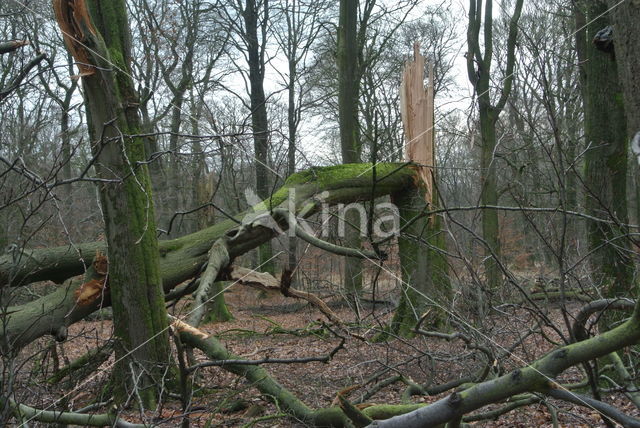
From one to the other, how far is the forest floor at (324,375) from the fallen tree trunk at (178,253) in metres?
0.30

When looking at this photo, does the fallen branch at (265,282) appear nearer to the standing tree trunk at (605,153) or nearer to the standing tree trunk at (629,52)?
the standing tree trunk at (605,153)

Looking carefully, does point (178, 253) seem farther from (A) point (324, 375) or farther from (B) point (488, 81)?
(B) point (488, 81)

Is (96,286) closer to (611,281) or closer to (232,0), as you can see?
(611,281)

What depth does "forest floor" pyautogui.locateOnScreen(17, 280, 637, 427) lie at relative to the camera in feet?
14.3

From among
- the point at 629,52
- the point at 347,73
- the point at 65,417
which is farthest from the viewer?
the point at 347,73

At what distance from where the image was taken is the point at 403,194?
849cm

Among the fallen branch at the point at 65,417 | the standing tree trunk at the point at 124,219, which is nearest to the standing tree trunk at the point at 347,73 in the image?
the standing tree trunk at the point at 124,219

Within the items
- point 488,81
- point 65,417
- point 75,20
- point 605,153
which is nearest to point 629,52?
point 605,153

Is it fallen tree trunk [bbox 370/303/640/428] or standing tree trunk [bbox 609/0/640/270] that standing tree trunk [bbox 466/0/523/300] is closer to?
standing tree trunk [bbox 609/0/640/270]

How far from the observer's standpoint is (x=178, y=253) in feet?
21.1

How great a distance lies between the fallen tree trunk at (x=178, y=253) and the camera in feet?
16.8

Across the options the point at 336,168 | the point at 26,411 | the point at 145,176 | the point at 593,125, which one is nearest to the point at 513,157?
the point at 336,168

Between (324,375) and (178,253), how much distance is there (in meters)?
2.17

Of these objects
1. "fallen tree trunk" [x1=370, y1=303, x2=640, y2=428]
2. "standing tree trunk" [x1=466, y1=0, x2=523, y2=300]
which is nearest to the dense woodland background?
"fallen tree trunk" [x1=370, y1=303, x2=640, y2=428]
